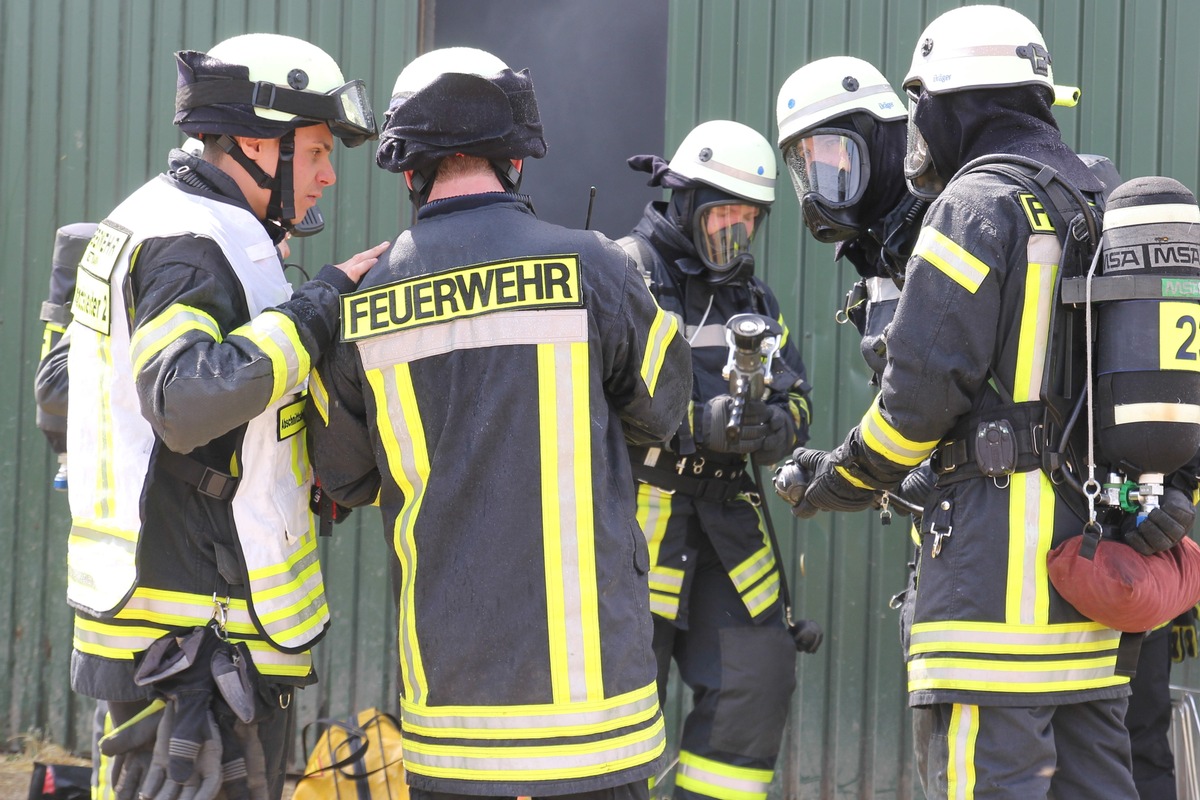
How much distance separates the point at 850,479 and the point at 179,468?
1.81m

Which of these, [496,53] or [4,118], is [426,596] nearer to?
[496,53]

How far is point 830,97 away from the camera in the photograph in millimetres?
4340

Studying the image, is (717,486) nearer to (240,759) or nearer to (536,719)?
(536,719)

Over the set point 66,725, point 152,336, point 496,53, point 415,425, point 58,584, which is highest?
point 496,53

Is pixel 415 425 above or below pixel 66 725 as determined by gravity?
above

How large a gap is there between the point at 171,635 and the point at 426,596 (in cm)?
69

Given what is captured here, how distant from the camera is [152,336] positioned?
2928 millimetres

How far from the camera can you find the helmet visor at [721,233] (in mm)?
4773

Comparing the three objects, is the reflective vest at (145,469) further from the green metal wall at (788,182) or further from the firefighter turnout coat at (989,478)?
the green metal wall at (788,182)

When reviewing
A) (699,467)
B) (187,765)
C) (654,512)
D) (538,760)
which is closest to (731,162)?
(699,467)

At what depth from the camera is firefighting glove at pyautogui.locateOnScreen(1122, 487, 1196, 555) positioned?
3.06 meters

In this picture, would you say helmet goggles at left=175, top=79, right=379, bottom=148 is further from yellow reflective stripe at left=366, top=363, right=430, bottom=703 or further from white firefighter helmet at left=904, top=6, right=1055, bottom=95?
white firefighter helmet at left=904, top=6, right=1055, bottom=95

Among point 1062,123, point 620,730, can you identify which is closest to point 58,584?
point 620,730

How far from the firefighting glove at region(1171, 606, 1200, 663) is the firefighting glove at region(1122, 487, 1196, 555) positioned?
1547 millimetres
